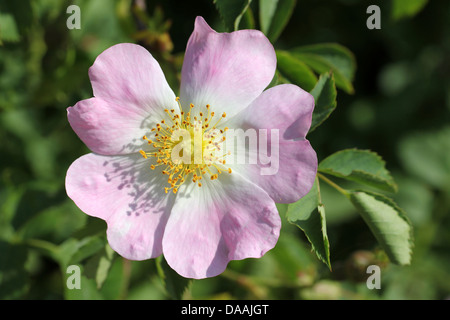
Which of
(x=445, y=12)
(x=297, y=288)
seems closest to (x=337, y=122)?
(x=445, y=12)

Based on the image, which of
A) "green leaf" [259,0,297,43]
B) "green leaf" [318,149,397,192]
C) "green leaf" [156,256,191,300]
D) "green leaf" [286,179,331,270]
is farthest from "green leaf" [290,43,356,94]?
"green leaf" [156,256,191,300]

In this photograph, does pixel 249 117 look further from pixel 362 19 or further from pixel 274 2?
pixel 362 19

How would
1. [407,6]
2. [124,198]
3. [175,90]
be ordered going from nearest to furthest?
[124,198]
[175,90]
[407,6]

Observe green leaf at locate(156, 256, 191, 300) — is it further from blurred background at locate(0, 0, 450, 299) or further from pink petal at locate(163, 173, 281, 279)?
pink petal at locate(163, 173, 281, 279)

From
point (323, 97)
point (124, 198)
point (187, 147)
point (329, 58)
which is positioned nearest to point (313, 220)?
point (323, 97)

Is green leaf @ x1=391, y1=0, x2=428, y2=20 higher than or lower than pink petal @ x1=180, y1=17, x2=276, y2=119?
higher

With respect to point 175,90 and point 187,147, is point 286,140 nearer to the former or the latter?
point 187,147
